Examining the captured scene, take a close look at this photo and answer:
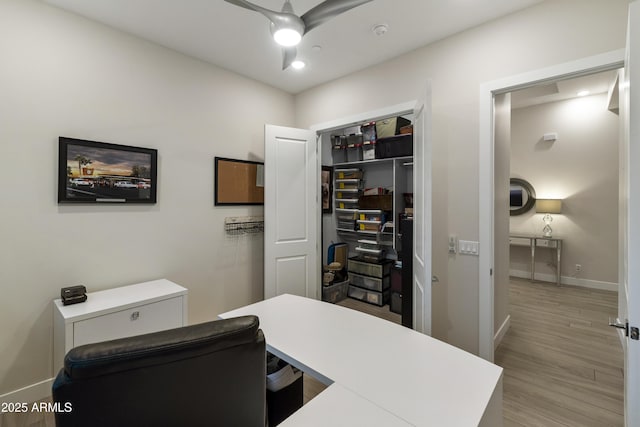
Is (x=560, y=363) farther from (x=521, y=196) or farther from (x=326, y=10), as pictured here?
(x=521, y=196)

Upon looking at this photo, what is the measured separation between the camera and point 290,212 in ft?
10.4

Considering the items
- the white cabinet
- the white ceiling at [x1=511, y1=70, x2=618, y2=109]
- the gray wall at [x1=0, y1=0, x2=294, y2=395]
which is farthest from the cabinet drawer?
the white ceiling at [x1=511, y1=70, x2=618, y2=109]

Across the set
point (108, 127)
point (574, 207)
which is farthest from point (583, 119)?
point (108, 127)

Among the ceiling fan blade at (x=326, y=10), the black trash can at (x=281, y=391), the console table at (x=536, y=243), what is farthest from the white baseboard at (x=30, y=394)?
the console table at (x=536, y=243)

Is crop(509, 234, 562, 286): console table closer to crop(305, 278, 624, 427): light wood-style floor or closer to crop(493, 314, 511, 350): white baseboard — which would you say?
crop(305, 278, 624, 427): light wood-style floor

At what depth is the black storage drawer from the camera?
3758 millimetres

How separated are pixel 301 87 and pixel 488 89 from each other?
6.88 feet

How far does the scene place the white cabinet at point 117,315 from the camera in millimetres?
1797

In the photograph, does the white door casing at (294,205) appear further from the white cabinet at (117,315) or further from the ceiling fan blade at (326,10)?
the ceiling fan blade at (326,10)

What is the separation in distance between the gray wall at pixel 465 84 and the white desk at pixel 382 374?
3.51 feet

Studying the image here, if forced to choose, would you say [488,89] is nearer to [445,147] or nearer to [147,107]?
[445,147]

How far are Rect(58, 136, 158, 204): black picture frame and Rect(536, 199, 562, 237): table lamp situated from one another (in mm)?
5926

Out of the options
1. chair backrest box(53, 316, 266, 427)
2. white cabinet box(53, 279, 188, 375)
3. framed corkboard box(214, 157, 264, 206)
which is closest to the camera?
→ chair backrest box(53, 316, 266, 427)

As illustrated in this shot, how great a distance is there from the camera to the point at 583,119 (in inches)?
181
